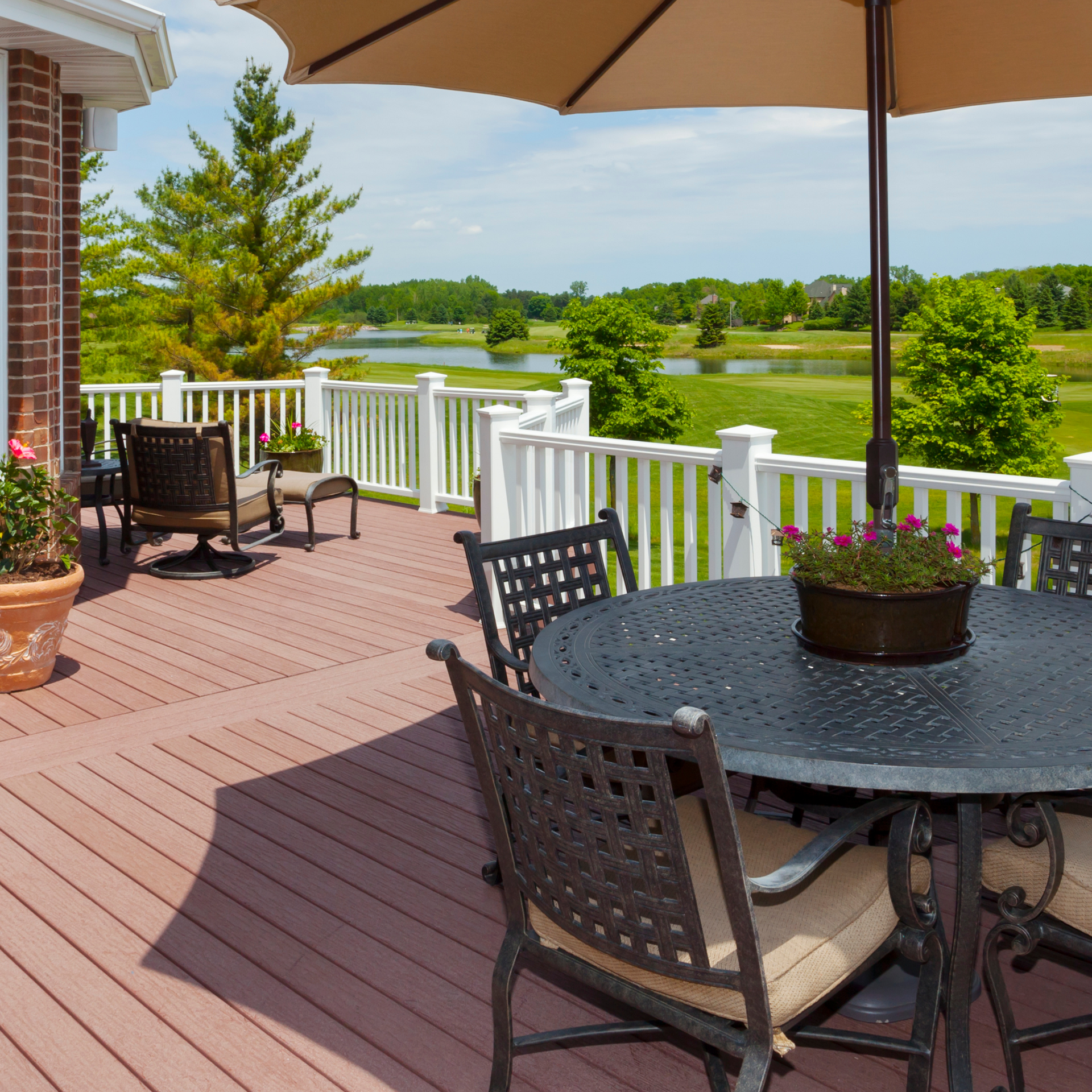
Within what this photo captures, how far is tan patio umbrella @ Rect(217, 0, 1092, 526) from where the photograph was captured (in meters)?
2.89

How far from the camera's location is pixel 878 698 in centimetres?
191

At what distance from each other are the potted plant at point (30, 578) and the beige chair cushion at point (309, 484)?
8.85ft

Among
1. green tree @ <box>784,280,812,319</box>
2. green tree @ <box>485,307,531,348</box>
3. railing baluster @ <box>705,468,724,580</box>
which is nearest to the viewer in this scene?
railing baluster @ <box>705,468,724,580</box>

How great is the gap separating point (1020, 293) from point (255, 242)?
19.0m

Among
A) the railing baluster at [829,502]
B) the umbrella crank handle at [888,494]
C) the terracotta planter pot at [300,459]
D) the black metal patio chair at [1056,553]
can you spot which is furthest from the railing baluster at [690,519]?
the terracotta planter pot at [300,459]

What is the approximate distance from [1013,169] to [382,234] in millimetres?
21952

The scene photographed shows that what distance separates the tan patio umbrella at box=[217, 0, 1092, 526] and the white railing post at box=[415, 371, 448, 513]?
4.88m

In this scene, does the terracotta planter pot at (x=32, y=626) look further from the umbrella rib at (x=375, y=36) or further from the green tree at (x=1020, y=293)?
the green tree at (x=1020, y=293)

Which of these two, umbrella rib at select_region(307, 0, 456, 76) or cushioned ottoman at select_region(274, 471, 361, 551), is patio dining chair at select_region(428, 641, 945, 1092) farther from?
cushioned ottoman at select_region(274, 471, 361, 551)

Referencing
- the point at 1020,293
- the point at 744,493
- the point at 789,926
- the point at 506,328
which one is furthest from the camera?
the point at 506,328

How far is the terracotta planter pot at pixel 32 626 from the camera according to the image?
399 cm

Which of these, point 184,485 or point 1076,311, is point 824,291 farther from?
point 184,485

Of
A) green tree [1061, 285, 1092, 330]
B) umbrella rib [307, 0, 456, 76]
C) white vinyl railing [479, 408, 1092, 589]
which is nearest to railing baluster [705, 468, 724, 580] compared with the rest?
white vinyl railing [479, 408, 1092, 589]

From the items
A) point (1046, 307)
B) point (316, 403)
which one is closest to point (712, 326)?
point (1046, 307)
